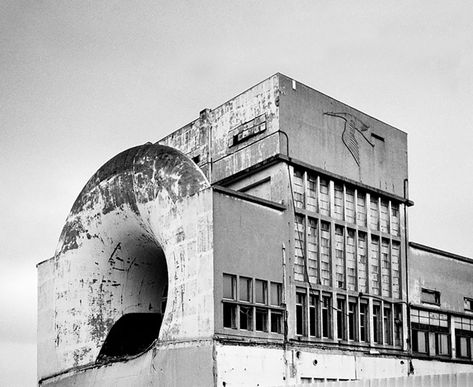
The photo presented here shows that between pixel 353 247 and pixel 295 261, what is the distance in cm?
361

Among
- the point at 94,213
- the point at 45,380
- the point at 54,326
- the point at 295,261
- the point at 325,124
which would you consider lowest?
the point at 45,380

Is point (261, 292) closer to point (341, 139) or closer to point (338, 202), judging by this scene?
point (338, 202)

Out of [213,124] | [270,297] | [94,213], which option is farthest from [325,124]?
[94,213]

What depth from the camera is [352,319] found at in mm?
31656

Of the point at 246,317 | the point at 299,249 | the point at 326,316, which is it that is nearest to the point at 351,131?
the point at 299,249

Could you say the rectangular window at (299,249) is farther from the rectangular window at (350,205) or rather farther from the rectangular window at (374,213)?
the rectangular window at (374,213)

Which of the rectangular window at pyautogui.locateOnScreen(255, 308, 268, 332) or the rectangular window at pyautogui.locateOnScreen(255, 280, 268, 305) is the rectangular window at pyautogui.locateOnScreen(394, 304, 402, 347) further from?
the rectangular window at pyautogui.locateOnScreen(255, 280, 268, 305)

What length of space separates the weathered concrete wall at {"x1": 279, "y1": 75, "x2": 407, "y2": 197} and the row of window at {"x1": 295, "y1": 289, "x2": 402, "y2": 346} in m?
4.83

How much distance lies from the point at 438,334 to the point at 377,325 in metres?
4.37

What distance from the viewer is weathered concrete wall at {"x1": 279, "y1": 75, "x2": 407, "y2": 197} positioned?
30844 millimetres

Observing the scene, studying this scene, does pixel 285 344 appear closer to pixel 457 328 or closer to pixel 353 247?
pixel 353 247

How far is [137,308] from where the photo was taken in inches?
1330

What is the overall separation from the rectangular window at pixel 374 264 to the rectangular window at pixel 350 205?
145cm

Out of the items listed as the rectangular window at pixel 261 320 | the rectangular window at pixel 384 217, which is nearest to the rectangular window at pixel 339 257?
the rectangular window at pixel 384 217
